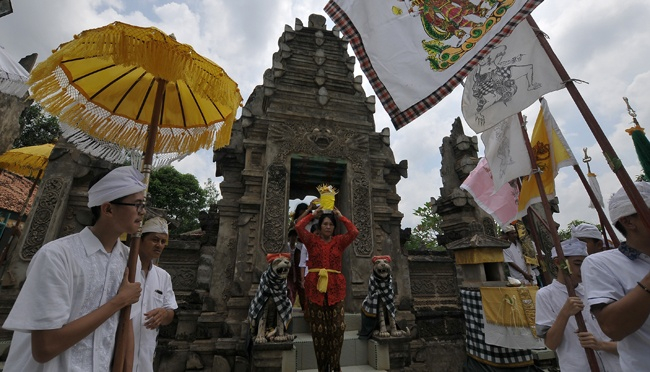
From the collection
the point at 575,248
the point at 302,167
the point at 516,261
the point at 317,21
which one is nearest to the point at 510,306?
the point at 575,248

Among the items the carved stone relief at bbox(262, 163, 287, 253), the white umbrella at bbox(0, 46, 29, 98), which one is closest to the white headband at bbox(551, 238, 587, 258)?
the carved stone relief at bbox(262, 163, 287, 253)

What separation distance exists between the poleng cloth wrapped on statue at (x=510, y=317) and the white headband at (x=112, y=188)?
4430 millimetres

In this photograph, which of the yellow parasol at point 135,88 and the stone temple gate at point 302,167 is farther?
the stone temple gate at point 302,167

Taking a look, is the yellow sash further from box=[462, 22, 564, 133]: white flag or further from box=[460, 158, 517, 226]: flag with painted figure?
box=[460, 158, 517, 226]: flag with painted figure

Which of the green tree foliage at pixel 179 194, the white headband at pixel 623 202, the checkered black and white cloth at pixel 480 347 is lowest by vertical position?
the checkered black and white cloth at pixel 480 347

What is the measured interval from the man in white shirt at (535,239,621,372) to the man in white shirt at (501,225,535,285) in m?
4.39

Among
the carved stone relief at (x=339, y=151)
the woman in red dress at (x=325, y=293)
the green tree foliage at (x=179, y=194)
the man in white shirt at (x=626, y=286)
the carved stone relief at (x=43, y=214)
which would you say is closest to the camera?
the man in white shirt at (x=626, y=286)

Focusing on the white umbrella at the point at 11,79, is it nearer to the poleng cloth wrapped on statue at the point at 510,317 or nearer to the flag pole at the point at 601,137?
the flag pole at the point at 601,137

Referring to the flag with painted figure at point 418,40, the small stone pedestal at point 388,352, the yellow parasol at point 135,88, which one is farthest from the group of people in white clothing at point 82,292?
the small stone pedestal at point 388,352

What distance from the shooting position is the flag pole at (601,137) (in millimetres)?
1650

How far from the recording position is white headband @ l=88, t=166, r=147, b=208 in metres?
1.70

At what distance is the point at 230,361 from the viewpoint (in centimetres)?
555

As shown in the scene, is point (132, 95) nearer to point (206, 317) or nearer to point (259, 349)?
point (259, 349)

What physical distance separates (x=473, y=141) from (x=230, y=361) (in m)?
9.46
